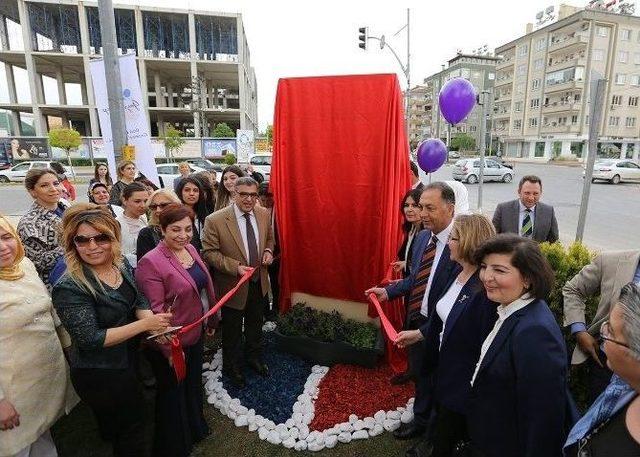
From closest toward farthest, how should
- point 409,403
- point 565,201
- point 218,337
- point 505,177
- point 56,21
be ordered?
A: point 409,403 < point 218,337 < point 565,201 < point 505,177 < point 56,21

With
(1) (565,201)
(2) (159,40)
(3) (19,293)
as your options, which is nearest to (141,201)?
(3) (19,293)

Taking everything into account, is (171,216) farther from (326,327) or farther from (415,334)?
(326,327)

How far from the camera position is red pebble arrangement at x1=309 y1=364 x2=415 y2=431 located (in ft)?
10.4

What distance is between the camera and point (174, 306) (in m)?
2.58

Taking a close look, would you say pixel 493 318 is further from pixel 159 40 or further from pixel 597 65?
pixel 597 65

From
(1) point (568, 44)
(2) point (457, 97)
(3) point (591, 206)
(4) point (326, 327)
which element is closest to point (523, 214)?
(2) point (457, 97)

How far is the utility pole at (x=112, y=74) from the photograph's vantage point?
5.24 meters

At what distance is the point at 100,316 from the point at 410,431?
245 centimetres

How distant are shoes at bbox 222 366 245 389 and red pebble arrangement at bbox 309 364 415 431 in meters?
0.78

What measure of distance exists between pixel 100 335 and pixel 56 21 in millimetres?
45203

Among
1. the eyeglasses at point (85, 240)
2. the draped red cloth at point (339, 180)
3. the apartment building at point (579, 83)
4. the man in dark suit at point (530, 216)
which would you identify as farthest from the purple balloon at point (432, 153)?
the apartment building at point (579, 83)

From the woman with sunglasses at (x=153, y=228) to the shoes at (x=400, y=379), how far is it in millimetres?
2580

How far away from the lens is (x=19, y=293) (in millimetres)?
2098

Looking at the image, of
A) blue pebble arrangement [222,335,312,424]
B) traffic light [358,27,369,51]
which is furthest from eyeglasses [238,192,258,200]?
traffic light [358,27,369,51]
